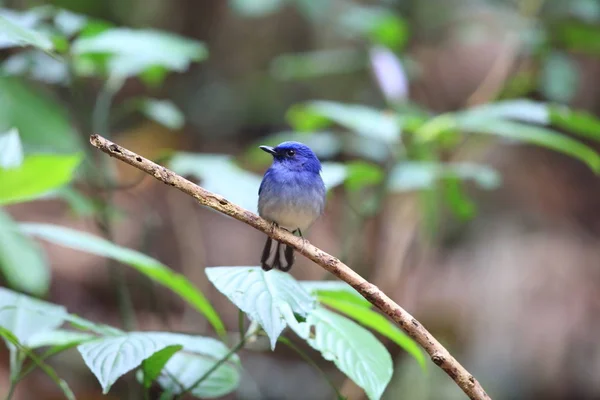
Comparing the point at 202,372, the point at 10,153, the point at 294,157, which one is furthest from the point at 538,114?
the point at 10,153

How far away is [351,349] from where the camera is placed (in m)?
1.41

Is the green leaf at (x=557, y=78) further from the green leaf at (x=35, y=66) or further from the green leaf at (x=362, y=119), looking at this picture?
the green leaf at (x=35, y=66)

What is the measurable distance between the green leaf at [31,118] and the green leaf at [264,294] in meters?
1.75

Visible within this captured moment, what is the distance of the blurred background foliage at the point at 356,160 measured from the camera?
2.54 meters

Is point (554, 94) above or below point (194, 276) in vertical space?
above

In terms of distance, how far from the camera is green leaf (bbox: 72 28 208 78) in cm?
A: 228

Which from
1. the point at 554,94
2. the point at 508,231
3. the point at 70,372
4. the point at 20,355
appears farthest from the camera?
the point at 508,231

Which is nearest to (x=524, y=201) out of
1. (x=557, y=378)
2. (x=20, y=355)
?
(x=557, y=378)

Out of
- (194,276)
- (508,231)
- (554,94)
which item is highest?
(554,94)

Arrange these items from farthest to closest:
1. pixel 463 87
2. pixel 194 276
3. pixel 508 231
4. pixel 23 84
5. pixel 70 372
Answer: pixel 463 87, pixel 508 231, pixel 194 276, pixel 70 372, pixel 23 84

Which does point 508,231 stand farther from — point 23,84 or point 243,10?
point 23,84

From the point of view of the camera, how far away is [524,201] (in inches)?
212

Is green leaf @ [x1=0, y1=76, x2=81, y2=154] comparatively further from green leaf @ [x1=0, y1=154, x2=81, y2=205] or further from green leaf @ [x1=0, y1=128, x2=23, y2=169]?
green leaf @ [x1=0, y1=128, x2=23, y2=169]

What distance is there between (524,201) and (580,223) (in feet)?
1.46
